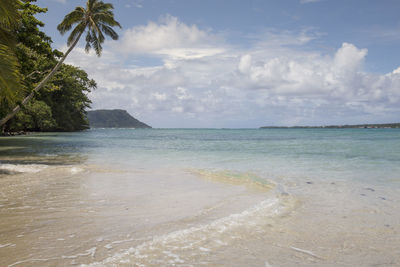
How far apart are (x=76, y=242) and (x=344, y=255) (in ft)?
10.8

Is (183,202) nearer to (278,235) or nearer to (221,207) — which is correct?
(221,207)

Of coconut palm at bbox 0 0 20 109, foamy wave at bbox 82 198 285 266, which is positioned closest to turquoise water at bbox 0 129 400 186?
foamy wave at bbox 82 198 285 266

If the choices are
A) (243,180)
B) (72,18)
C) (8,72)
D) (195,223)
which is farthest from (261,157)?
(72,18)

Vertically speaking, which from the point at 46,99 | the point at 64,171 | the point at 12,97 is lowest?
the point at 64,171

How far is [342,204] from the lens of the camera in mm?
5688

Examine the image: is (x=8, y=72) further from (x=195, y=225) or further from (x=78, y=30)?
(x=78, y=30)

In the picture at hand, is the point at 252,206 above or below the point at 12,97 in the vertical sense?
below

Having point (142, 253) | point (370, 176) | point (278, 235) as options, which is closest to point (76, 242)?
point (142, 253)

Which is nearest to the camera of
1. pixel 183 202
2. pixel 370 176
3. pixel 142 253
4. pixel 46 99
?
pixel 142 253

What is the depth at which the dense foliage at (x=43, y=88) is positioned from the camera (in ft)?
44.5

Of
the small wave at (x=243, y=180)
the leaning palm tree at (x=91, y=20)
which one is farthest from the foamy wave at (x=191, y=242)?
the leaning palm tree at (x=91, y=20)

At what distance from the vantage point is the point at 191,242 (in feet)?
11.7

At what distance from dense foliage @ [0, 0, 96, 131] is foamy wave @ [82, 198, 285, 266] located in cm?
335

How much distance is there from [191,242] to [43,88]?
1888cm
